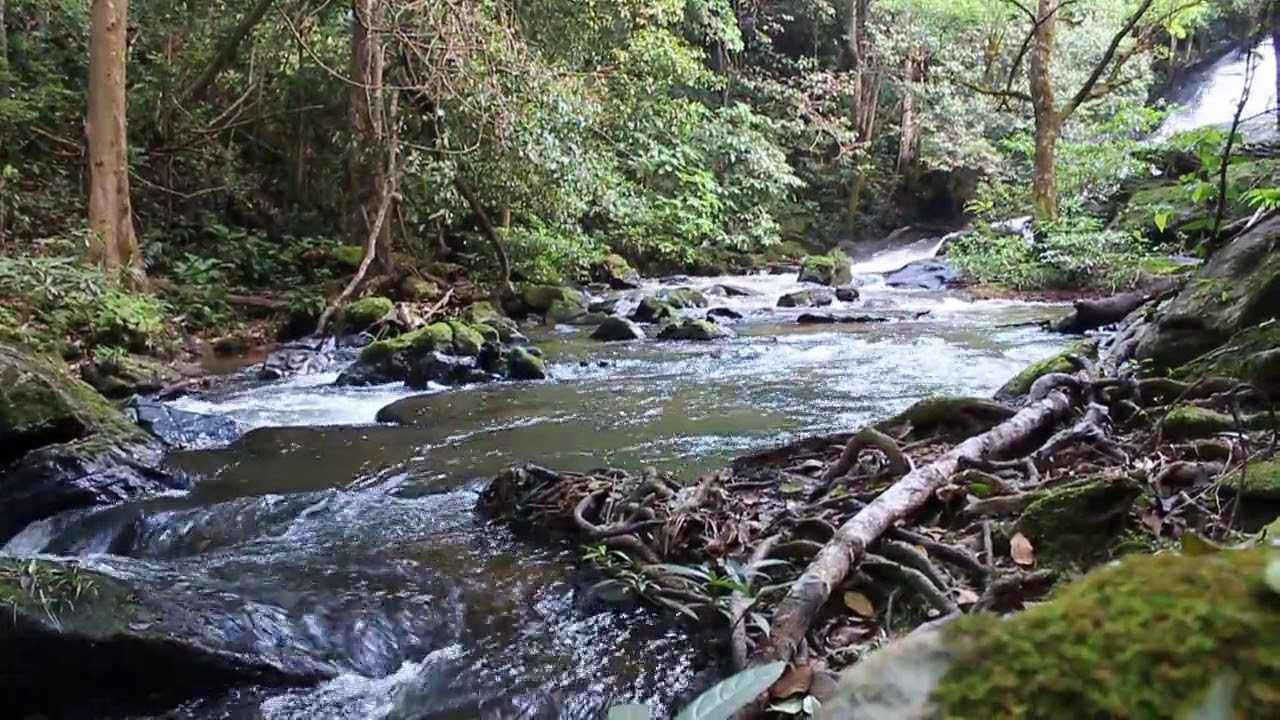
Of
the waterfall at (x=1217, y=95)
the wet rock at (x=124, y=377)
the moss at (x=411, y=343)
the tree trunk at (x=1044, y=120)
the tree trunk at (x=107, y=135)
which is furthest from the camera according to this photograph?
the waterfall at (x=1217, y=95)

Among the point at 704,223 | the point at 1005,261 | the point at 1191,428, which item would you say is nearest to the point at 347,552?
the point at 1191,428

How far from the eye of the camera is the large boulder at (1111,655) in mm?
A: 778

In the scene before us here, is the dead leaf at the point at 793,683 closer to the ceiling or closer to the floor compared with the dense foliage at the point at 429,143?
closer to the floor

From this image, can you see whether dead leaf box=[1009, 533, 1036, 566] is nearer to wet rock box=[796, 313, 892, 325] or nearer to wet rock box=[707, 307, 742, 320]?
wet rock box=[796, 313, 892, 325]

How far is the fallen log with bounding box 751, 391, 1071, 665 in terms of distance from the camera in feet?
9.37

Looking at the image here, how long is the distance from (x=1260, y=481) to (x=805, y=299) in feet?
42.6

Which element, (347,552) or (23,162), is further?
(23,162)

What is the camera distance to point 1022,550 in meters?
3.26

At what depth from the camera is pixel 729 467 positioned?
5117mm

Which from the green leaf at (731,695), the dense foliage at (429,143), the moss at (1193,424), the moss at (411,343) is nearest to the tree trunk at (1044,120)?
the dense foliage at (429,143)

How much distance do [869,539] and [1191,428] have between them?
1.66m

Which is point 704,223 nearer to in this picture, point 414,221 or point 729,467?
point 414,221

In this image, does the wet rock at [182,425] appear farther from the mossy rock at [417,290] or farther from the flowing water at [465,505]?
the mossy rock at [417,290]

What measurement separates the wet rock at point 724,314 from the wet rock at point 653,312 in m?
0.65
